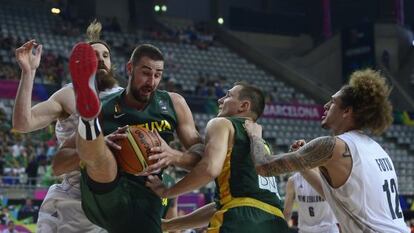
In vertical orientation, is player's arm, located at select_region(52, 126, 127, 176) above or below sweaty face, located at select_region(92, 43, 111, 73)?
below

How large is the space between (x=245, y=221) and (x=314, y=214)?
3493 millimetres

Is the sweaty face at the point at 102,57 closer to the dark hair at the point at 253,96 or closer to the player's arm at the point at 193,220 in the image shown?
the dark hair at the point at 253,96

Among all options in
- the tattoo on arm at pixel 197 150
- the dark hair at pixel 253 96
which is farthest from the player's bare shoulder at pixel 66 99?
the dark hair at pixel 253 96

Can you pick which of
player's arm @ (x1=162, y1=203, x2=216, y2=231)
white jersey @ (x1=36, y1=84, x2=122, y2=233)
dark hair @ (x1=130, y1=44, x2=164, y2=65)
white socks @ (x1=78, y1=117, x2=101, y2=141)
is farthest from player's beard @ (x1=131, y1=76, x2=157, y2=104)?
player's arm @ (x1=162, y1=203, x2=216, y2=231)

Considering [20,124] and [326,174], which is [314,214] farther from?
[20,124]

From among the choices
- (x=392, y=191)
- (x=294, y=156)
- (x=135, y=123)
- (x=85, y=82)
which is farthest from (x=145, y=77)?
(x=392, y=191)

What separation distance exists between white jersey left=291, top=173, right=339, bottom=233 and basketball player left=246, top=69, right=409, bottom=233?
3443 millimetres

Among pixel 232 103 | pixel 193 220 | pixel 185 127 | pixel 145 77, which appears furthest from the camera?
pixel 193 220

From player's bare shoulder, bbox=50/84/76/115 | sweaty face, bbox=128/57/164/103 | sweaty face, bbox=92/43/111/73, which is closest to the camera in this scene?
sweaty face, bbox=128/57/164/103

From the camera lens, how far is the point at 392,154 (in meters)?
21.7

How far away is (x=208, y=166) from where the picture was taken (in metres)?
3.84

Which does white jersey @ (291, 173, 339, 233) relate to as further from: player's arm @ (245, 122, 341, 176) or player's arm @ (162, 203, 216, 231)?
player's arm @ (245, 122, 341, 176)

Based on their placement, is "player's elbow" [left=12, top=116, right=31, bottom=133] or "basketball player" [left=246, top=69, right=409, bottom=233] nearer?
"basketball player" [left=246, top=69, right=409, bottom=233]

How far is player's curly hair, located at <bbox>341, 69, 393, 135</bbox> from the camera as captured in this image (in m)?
3.85
